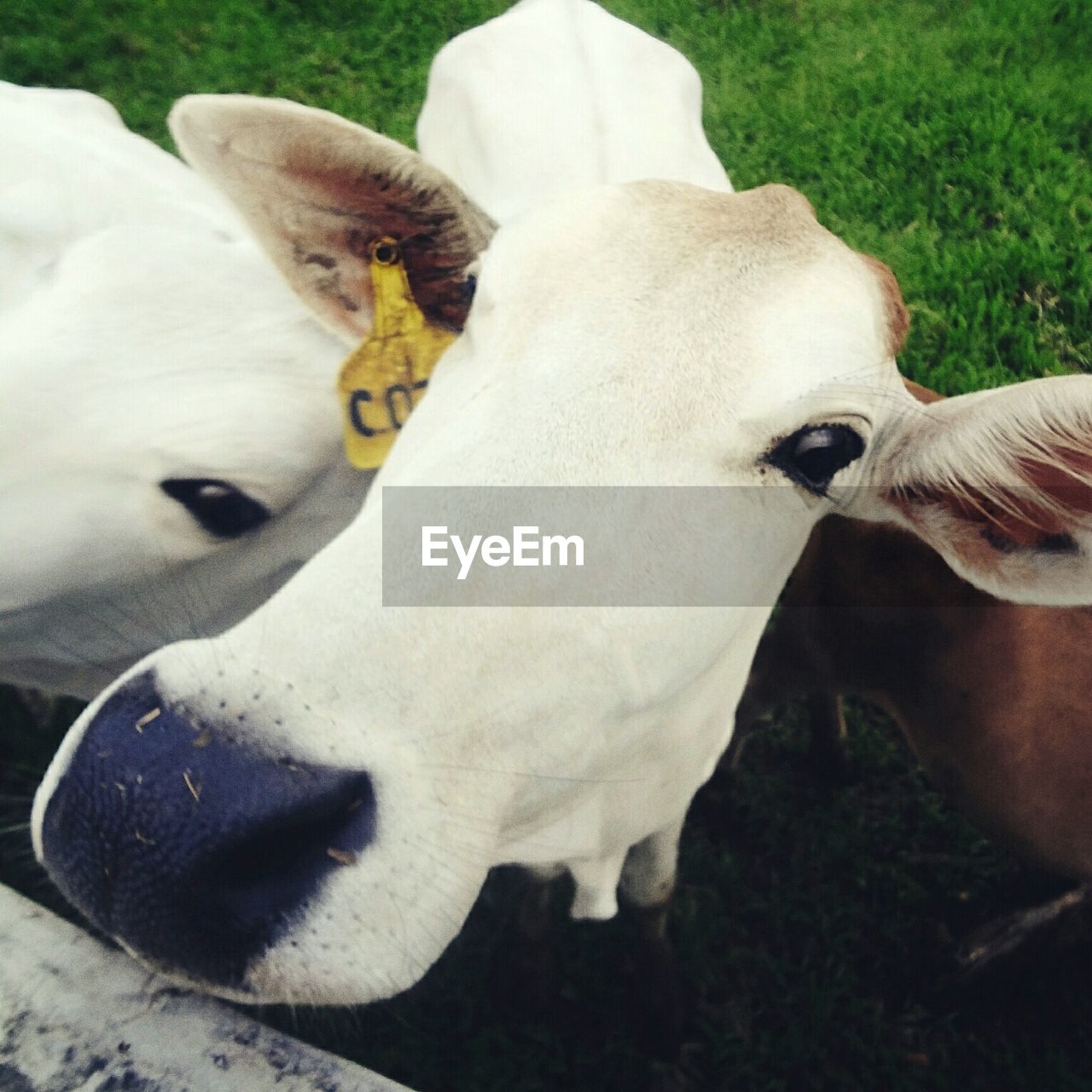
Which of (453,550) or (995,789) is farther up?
(453,550)

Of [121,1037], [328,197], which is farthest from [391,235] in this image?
[121,1037]

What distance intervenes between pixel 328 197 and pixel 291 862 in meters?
1.22

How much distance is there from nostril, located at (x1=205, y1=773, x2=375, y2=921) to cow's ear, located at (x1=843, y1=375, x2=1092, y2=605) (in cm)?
94

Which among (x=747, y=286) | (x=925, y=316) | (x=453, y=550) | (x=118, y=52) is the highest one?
(x=747, y=286)

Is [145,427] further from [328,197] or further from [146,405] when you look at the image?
[328,197]

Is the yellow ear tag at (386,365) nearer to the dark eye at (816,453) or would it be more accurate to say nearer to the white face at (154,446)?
the white face at (154,446)

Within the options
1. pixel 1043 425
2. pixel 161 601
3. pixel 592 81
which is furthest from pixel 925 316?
pixel 161 601

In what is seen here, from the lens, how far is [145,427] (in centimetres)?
185

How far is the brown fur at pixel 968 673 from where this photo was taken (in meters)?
2.14

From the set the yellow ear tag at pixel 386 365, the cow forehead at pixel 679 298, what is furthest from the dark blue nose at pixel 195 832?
the yellow ear tag at pixel 386 365

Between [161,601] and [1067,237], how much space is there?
12.5ft

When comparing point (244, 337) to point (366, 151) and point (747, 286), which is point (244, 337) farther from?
point (747, 286)

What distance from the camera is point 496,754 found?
122 centimetres

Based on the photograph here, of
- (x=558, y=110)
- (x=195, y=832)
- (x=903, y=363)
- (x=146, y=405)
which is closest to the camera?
(x=195, y=832)
